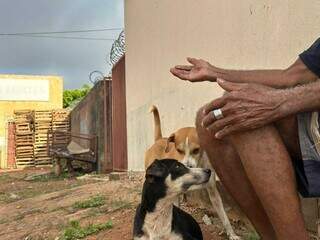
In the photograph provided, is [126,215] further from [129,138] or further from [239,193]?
[129,138]

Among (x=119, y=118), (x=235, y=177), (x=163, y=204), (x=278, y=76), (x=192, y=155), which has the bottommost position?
(x=163, y=204)

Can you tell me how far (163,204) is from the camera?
3459 millimetres

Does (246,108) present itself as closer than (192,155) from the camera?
Yes

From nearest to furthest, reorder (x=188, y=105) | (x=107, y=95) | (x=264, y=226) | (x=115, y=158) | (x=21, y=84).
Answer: (x=264, y=226) < (x=188, y=105) < (x=115, y=158) < (x=107, y=95) < (x=21, y=84)

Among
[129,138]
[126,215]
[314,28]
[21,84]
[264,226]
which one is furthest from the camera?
[21,84]

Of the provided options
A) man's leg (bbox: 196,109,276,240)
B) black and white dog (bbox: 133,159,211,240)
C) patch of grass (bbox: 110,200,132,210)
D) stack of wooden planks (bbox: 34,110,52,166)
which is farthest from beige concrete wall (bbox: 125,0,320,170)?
stack of wooden planks (bbox: 34,110,52,166)

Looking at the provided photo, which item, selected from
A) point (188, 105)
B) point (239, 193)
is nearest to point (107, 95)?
point (188, 105)

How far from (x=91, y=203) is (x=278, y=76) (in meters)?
4.05

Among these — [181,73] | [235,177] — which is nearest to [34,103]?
[181,73]

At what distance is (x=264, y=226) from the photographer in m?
2.11

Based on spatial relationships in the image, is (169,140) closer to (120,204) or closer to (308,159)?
(120,204)

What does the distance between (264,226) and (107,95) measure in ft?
40.9

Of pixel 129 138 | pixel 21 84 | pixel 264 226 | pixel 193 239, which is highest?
pixel 21 84

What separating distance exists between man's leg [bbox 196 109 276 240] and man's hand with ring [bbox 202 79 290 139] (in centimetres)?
17
